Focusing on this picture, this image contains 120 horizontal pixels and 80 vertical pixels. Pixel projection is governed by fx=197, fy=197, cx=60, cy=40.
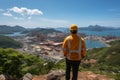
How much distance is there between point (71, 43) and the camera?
5082 mm

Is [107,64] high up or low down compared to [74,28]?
down

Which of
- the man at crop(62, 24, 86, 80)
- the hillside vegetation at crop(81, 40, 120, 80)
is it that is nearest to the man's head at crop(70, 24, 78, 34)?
the man at crop(62, 24, 86, 80)

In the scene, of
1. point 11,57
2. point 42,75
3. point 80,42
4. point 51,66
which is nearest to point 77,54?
point 80,42

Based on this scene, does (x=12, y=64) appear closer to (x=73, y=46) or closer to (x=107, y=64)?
(x=73, y=46)

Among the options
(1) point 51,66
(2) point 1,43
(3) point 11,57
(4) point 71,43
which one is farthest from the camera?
(2) point 1,43

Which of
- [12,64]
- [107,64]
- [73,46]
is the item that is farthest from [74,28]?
[107,64]

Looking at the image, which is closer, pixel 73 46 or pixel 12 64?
pixel 73 46

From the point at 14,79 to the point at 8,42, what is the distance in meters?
127

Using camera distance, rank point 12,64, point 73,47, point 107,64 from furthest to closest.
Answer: point 107,64, point 12,64, point 73,47

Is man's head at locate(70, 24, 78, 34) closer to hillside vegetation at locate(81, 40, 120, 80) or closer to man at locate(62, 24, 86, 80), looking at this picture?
man at locate(62, 24, 86, 80)

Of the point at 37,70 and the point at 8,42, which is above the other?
the point at 37,70

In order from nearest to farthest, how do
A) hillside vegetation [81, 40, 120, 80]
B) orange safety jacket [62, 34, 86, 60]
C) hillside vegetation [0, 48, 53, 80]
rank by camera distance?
1. orange safety jacket [62, 34, 86, 60]
2. hillside vegetation [0, 48, 53, 80]
3. hillside vegetation [81, 40, 120, 80]

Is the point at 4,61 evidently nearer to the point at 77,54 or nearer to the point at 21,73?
the point at 21,73

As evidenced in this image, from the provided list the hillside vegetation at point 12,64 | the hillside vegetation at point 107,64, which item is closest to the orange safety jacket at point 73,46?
the hillside vegetation at point 107,64
